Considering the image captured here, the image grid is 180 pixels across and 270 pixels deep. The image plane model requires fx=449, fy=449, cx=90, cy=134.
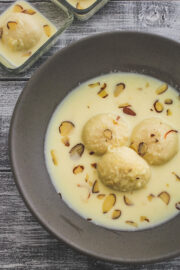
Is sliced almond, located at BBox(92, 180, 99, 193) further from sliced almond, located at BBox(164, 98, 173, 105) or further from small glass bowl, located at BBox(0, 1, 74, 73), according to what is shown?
small glass bowl, located at BBox(0, 1, 74, 73)

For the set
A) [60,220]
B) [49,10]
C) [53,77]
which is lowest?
[60,220]

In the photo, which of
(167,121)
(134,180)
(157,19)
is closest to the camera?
(134,180)

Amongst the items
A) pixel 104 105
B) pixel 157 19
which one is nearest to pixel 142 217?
pixel 104 105

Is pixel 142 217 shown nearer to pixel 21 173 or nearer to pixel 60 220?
pixel 60 220

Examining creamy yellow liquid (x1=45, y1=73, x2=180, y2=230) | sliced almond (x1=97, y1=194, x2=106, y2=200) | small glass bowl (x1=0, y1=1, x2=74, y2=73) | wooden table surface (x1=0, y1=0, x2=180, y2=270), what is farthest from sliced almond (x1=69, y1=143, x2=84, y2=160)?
small glass bowl (x1=0, y1=1, x2=74, y2=73)

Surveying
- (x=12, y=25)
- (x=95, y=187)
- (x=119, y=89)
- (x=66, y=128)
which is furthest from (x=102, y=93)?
(x=12, y=25)

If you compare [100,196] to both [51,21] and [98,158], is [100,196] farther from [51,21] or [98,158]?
[51,21]
